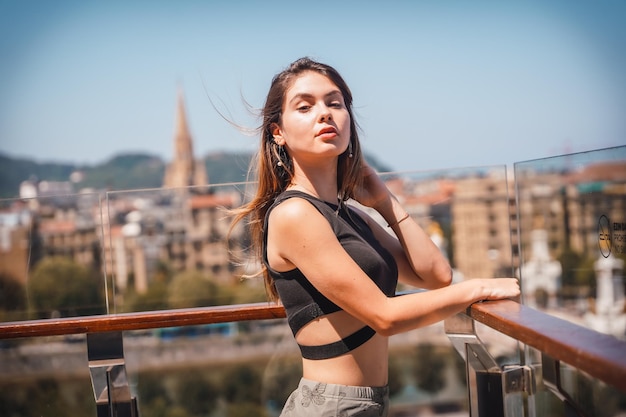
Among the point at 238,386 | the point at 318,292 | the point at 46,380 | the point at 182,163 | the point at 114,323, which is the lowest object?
the point at 238,386

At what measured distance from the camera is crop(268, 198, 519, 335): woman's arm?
170 cm

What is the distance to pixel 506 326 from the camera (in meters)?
1.60

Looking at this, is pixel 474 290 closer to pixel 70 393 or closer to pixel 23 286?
pixel 70 393

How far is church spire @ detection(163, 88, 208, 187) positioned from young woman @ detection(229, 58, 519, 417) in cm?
10057

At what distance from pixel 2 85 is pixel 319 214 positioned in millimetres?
148705

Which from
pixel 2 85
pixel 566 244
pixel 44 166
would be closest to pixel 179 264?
pixel 44 166

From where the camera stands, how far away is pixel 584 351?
3.97 feet

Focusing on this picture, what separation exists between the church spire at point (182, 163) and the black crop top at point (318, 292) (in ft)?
331

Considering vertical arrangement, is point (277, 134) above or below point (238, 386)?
above

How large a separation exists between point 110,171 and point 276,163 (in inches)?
4319

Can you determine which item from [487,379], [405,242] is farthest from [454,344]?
[405,242]

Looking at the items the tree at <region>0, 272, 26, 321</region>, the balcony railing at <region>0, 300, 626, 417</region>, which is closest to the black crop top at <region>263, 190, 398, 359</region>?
the balcony railing at <region>0, 300, 626, 417</region>

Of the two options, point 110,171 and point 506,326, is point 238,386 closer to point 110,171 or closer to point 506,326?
point 506,326

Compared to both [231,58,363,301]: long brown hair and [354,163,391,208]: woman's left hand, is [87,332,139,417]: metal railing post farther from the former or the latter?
[354,163,391,208]: woman's left hand
